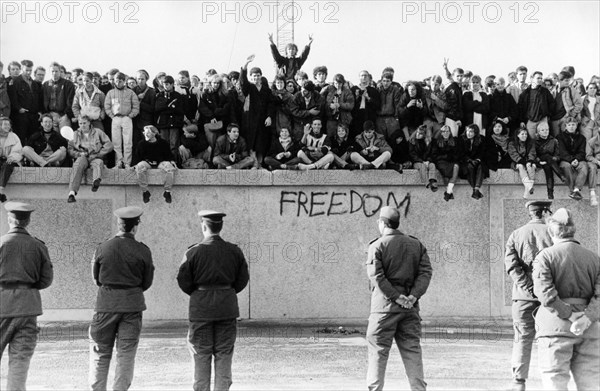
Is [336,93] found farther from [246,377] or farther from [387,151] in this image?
[246,377]

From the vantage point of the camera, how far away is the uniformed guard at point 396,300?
785 cm

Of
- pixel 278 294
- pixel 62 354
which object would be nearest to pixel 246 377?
pixel 62 354

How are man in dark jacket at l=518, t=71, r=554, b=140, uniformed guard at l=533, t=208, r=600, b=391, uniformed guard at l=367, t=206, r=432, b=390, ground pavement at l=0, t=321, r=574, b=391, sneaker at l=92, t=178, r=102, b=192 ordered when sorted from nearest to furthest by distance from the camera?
uniformed guard at l=533, t=208, r=600, b=391 < uniformed guard at l=367, t=206, r=432, b=390 < ground pavement at l=0, t=321, r=574, b=391 < sneaker at l=92, t=178, r=102, b=192 < man in dark jacket at l=518, t=71, r=554, b=140

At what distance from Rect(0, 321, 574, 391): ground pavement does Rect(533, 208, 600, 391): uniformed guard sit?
176 cm

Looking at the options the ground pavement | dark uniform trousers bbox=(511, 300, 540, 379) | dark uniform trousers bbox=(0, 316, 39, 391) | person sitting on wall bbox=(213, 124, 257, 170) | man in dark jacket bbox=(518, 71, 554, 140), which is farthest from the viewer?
man in dark jacket bbox=(518, 71, 554, 140)

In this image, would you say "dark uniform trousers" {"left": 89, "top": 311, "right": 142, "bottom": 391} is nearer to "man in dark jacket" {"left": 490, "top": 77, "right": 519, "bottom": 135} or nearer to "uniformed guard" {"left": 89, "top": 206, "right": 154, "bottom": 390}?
"uniformed guard" {"left": 89, "top": 206, "right": 154, "bottom": 390}

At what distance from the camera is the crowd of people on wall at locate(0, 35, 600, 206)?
13781mm

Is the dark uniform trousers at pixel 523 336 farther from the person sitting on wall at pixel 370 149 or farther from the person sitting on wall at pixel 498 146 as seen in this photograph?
the person sitting on wall at pixel 498 146

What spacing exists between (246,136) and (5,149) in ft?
13.1

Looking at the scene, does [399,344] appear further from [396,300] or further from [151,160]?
[151,160]

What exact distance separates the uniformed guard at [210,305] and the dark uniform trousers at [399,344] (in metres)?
1.37

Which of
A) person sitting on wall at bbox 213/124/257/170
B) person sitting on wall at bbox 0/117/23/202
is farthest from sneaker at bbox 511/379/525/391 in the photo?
person sitting on wall at bbox 0/117/23/202

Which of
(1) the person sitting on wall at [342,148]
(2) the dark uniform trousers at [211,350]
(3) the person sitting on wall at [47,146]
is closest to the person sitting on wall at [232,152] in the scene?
(1) the person sitting on wall at [342,148]

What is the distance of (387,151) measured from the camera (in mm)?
13953
